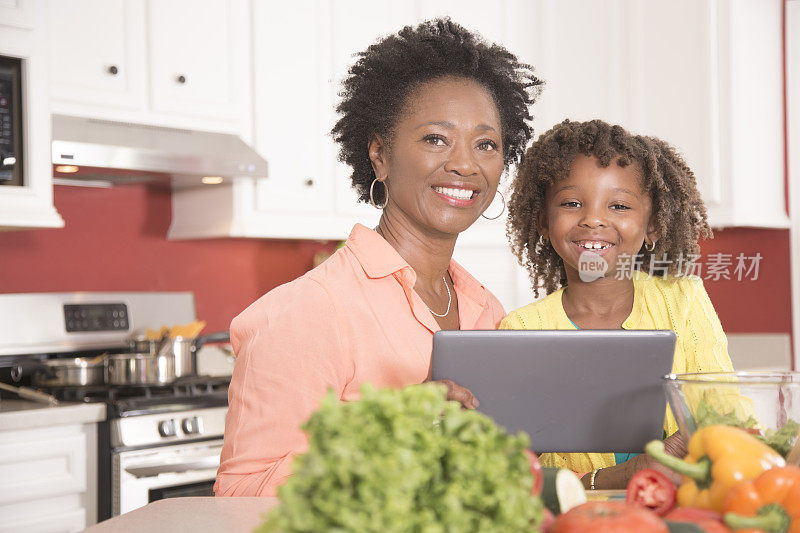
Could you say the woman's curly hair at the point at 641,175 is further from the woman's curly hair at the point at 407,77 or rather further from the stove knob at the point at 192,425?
the stove knob at the point at 192,425

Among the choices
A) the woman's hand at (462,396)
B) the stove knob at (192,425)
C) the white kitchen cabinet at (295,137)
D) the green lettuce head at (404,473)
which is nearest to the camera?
the green lettuce head at (404,473)


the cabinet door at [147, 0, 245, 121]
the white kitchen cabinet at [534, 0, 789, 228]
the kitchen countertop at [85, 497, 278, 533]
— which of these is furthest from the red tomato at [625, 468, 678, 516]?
the white kitchen cabinet at [534, 0, 789, 228]

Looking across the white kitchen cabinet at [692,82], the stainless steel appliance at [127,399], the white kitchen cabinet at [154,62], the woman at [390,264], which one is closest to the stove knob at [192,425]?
the stainless steel appliance at [127,399]

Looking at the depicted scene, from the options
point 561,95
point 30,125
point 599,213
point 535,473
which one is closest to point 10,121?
point 30,125

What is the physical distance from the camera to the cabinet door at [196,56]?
9.82 feet

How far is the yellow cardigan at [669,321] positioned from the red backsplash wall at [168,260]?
2050 millimetres

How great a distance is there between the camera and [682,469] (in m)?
0.75

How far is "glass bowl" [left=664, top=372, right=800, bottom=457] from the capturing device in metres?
0.83

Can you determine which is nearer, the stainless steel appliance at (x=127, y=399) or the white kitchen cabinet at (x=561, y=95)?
the stainless steel appliance at (x=127, y=399)

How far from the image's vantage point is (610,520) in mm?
634

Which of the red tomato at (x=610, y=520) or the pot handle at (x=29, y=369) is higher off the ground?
the red tomato at (x=610, y=520)

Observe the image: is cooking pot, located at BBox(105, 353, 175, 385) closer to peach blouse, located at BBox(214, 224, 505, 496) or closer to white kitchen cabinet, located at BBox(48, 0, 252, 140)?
white kitchen cabinet, located at BBox(48, 0, 252, 140)

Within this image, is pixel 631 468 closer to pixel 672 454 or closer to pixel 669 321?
pixel 672 454

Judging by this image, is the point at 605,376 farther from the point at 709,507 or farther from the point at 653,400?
the point at 709,507
